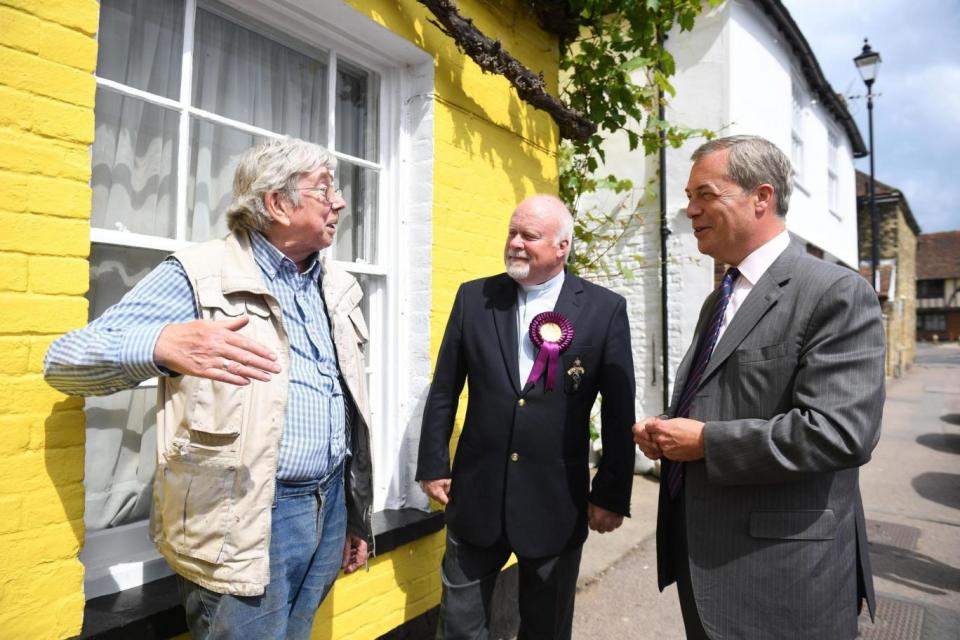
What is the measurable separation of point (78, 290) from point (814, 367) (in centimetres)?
206

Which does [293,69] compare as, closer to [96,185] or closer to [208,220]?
[208,220]

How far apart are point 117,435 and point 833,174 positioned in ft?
42.3

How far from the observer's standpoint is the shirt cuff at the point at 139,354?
4.51 ft

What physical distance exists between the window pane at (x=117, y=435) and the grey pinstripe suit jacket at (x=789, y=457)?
183 cm

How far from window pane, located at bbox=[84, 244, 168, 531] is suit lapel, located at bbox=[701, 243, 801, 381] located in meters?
1.89

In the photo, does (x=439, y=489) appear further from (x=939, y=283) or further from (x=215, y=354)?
(x=939, y=283)

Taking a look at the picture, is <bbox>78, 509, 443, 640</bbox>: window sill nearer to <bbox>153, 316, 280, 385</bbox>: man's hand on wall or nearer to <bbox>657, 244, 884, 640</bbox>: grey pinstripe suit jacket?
<bbox>153, 316, 280, 385</bbox>: man's hand on wall

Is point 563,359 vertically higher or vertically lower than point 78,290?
lower

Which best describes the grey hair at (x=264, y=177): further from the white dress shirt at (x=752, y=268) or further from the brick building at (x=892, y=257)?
the brick building at (x=892, y=257)

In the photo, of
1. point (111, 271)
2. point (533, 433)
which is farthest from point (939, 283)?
point (111, 271)

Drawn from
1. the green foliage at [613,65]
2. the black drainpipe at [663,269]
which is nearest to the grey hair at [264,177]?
the green foliage at [613,65]

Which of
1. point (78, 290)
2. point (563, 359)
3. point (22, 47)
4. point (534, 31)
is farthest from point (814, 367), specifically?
point (534, 31)

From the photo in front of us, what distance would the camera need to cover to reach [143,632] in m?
1.78

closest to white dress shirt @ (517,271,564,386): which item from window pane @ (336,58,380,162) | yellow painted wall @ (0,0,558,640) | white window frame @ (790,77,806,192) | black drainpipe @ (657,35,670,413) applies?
window pane @ (336,58,380,162)
